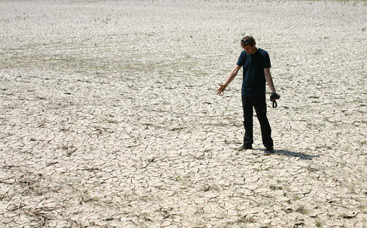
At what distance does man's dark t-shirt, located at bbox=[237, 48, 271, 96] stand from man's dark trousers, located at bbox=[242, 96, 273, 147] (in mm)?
95

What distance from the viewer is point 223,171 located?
6.21 meters

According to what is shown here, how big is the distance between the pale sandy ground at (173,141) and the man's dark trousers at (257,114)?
26cm

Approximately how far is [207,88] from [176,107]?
1802mm

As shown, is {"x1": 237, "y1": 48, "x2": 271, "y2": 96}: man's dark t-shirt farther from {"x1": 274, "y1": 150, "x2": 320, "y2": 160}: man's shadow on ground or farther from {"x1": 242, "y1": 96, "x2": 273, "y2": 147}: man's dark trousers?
{"x1": 274, "y1": 150, "x2": 320, "y2": 160}: man's shadow on ground

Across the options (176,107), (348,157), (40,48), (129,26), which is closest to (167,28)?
(129,26)

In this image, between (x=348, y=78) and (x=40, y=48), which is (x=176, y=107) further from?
(x=40, y=48)

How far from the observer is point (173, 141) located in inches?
293

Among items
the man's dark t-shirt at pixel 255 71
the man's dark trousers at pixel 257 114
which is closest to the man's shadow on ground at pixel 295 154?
the man's dark trousers at pixel 257 114

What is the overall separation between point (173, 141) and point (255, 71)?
2.06 meters

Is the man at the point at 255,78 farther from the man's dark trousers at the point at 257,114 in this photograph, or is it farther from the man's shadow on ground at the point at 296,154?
the man's shadow on ground at the point at 296,154

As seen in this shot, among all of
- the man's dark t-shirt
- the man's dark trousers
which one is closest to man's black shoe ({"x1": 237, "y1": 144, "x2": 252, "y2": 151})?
the man's dark trousers

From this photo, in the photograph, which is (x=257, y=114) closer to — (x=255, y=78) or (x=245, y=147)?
(x=255, y=78)

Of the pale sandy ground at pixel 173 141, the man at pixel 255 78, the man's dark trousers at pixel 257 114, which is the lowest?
the pale sandy ground at pixel 173 141

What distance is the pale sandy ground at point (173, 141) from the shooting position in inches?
204
